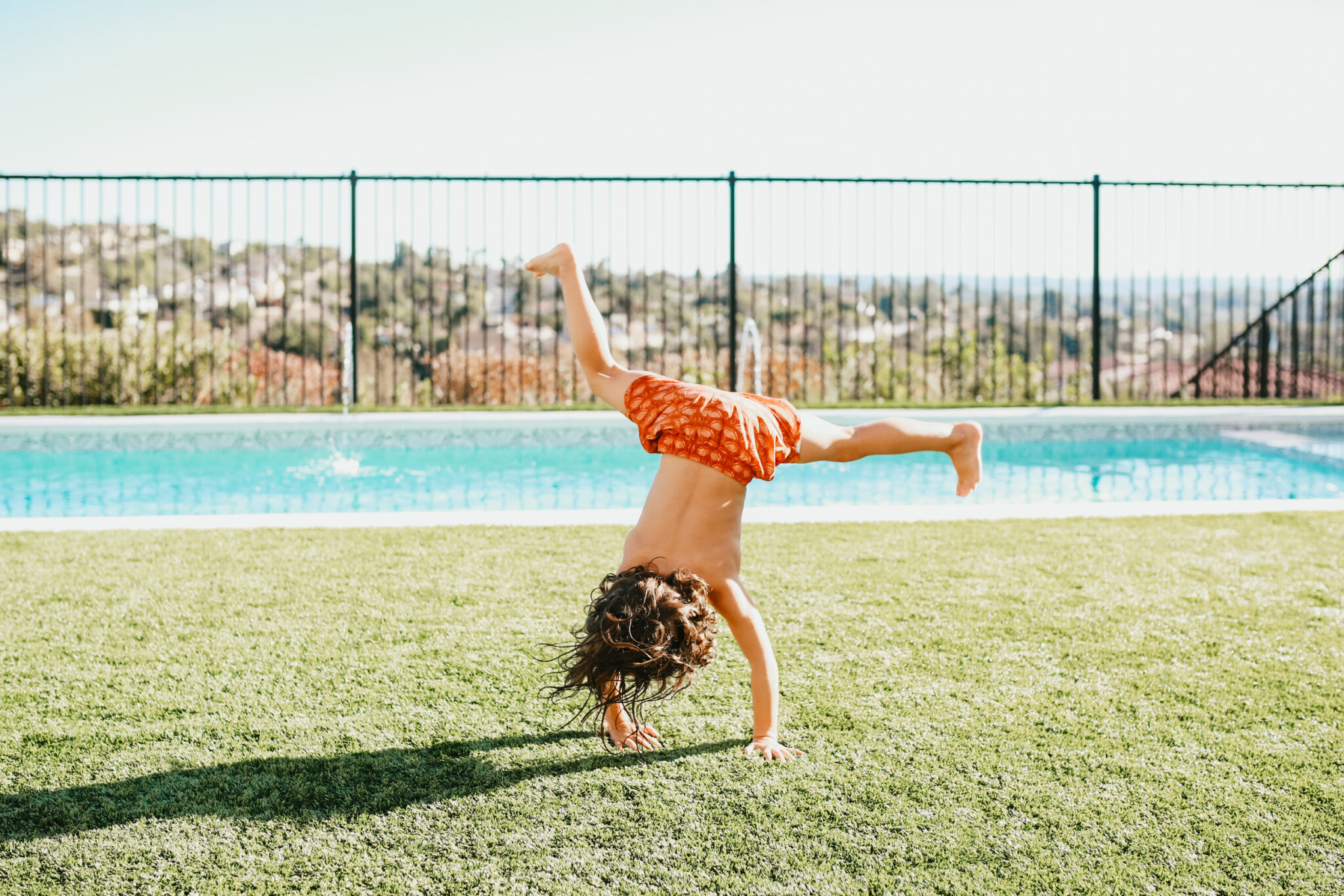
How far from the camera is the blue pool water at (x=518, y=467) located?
571cm

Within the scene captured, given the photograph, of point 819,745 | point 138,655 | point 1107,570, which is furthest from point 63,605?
point 1107,570

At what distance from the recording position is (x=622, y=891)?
148 centimetres

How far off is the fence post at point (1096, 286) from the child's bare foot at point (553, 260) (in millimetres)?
7277

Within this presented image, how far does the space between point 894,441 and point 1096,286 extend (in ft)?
23.8

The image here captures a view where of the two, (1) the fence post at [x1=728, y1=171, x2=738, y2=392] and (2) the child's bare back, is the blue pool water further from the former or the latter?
(2) the child's bare back

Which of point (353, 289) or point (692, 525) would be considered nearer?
point (692, 525)

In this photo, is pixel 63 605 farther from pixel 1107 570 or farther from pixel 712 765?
pixel 1107 570

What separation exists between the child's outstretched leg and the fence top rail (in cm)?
628

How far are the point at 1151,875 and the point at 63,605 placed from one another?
294 cm

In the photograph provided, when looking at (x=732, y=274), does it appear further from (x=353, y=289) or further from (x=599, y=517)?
(x=599, y=517)

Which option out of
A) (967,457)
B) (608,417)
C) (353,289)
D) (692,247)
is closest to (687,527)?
(967,457)

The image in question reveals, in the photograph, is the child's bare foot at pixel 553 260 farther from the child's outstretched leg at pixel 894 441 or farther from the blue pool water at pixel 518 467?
the blue pool water at pixel 518 467

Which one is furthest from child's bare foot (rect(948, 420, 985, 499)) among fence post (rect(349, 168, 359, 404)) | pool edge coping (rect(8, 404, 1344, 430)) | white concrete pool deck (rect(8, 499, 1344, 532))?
fence post (rect(349, 168, 359, 404))

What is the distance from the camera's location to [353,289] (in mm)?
7938
